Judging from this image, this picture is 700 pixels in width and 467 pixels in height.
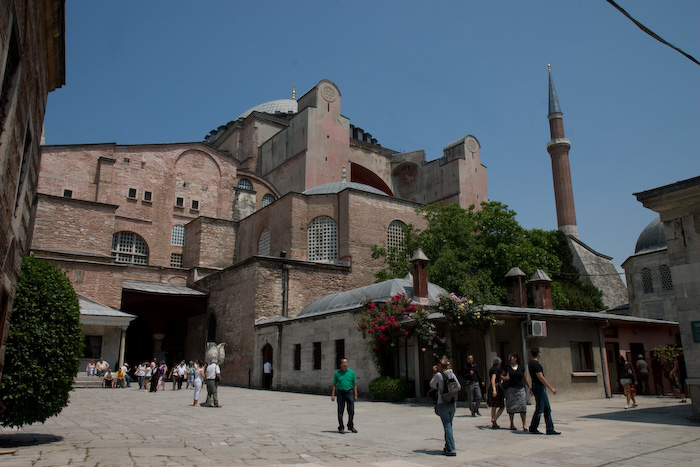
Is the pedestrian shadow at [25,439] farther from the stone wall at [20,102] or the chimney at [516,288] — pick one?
the chimney at [516,288]

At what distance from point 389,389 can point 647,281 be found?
94.7 feet

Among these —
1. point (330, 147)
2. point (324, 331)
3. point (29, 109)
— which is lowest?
point (324, 331)

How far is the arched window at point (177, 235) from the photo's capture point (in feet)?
110

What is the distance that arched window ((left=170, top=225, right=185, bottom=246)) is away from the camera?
33.7 meters

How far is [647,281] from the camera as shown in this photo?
119 ft

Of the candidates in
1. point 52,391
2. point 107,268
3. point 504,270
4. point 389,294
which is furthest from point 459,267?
point 52,391

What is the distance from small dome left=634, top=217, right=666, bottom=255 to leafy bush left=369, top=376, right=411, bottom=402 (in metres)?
28.6

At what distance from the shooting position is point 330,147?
3606 cm

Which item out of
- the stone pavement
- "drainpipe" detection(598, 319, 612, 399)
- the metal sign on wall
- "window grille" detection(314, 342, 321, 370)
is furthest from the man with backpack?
"window grille" detection(314, 342, 321, 370)

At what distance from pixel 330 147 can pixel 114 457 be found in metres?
31.3

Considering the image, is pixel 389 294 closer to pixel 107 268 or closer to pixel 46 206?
pixel 107 268

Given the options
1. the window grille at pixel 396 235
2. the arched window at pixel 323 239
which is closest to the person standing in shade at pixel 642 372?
the window grille at pixel 396 235

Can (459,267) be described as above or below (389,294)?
above

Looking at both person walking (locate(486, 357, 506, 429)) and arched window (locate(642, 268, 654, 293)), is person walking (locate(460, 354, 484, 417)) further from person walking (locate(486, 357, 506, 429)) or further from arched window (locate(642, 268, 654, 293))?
arched window (locate(642, 268, 654, 293))
